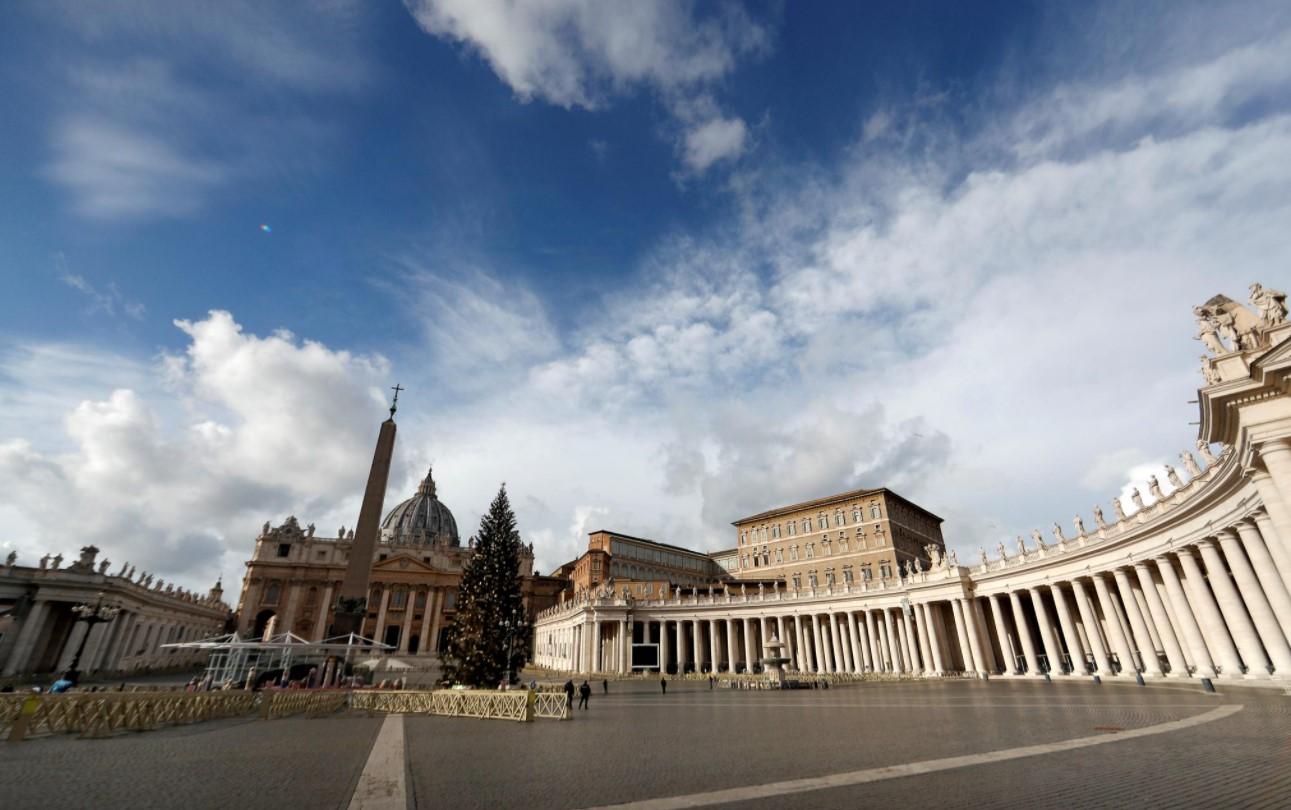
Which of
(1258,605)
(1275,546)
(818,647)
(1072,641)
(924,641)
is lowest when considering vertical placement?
(1072,641)

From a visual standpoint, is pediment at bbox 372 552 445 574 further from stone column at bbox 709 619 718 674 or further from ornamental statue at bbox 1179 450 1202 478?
ornamental statue at bbox 1179 450 1202 478

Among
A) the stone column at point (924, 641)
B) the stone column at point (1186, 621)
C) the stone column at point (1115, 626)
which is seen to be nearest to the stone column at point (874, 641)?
the stone column at point (924, 641)

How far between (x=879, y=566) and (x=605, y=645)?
3335 cm

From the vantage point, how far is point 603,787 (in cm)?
895

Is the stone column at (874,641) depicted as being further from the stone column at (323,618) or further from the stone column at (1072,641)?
the stone column at (323,618)

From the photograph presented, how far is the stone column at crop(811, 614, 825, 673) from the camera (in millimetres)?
58125

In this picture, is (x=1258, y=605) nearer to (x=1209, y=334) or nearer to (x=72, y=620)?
(x=1209, y=334)

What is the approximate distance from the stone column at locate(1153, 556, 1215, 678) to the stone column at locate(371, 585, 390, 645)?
3792 inches

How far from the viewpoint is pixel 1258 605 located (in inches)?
953

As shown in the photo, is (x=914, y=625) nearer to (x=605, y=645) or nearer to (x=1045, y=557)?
(x=1045, y=557)

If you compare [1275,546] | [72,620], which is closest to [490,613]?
[1275,546]

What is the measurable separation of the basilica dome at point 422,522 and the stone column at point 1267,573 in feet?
375

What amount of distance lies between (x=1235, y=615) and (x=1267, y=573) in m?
4.70

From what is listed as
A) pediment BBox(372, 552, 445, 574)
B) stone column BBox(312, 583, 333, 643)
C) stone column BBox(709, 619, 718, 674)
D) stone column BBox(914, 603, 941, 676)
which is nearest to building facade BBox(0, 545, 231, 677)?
stone column BBox(312, 583, 333, 643)
